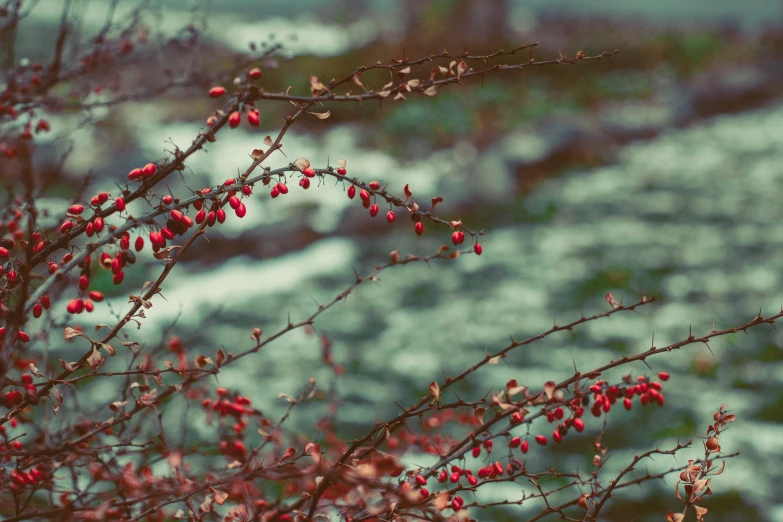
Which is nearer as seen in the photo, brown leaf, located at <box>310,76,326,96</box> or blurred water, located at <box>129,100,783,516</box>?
brown leaf, located at <box>310,76,326,96</box>

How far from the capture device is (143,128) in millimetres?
10875

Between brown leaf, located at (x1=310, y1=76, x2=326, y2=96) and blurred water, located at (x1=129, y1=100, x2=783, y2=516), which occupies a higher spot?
blurred water, located at (x1=129, y1=100, x2=783, y2=516)

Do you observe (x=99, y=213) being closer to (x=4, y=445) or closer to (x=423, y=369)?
(x=4, y=445)

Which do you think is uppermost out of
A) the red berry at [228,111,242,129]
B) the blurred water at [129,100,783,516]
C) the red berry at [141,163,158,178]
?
the blurred water at [129,100,783,516]

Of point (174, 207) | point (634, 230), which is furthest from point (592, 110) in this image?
point (174, 207)

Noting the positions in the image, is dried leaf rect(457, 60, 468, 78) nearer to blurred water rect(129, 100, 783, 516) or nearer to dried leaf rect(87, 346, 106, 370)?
dried leaf rect(87, 346, 106, 370)

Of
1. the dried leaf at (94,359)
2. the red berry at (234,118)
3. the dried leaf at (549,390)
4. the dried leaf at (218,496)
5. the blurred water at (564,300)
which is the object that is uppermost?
the blurred water at (564,300)

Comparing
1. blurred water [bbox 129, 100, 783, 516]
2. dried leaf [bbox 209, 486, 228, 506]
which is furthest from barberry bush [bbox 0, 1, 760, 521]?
blurred water [bbox 129, 100, 783, 516]

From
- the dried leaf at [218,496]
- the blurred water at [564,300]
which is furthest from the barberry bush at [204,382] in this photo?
the blurred water at [564,300]

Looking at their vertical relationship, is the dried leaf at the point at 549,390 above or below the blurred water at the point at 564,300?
below

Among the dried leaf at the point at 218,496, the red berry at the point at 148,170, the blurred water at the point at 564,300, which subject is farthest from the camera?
the blurred water at the point at 564,300

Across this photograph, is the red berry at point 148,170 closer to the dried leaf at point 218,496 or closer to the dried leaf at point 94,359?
the dried leaf at point 94,359

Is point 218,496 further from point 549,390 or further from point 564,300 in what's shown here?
point 564,300

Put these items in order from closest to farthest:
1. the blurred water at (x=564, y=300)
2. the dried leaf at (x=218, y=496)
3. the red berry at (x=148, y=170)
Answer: the dried leaf at (x=218, y=496)
the red berry at (x=148, y=170)
the blurred water at (x=564, y=300)
